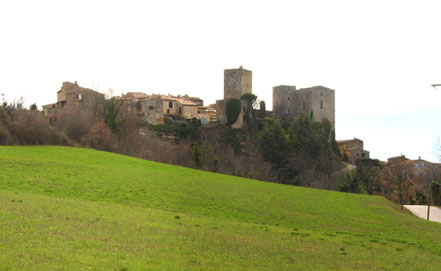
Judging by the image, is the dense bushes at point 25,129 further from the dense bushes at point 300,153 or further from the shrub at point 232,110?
the shrub at point 232,110

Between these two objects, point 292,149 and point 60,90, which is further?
point 60,90

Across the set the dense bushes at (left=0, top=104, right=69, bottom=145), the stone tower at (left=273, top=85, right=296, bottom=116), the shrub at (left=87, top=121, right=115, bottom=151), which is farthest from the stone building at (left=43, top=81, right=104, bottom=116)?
the stone tower at (left=273, top=85, right=296, bottom=116)

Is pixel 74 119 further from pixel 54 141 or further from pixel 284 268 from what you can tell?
pixel 284 268

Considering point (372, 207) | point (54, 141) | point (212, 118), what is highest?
point (212, 118)

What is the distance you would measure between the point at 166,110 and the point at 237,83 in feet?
44.7

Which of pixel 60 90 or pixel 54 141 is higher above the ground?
pixel 60 90

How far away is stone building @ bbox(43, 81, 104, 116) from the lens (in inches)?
2210

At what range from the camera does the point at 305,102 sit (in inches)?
3014

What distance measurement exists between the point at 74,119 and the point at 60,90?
3341 centimetres

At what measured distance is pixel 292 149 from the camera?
62031 millimetres

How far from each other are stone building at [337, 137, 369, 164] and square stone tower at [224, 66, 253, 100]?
19416 mm

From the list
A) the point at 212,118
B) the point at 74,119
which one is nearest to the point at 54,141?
the point at 74,119

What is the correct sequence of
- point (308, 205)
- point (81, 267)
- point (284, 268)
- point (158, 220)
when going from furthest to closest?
point (308, 205), point (158, 220), point (284, 268), point (81, 267)

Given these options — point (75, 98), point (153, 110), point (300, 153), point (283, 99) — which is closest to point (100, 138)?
point (75, 98)
